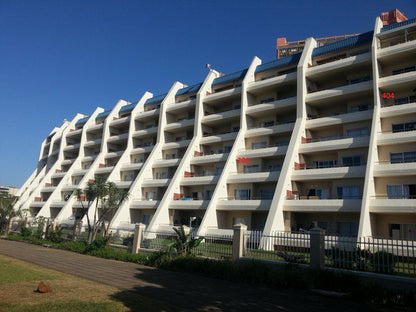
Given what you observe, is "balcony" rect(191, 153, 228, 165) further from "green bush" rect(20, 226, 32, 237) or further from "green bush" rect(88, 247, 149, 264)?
"green bush" rect(20, 226, 32, 237)

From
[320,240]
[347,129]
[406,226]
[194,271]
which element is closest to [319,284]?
[320,240]

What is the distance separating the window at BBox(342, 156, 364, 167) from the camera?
98.3 feet

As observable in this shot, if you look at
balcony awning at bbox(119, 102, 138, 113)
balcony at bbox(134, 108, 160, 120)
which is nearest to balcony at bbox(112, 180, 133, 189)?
balcony at bbox(134, 108, 160, 120)

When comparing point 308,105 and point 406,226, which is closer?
point 406,226

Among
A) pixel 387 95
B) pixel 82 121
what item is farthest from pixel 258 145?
pixel 82 121

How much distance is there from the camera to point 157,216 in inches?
1411

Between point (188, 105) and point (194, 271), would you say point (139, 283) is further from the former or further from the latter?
point (188, 105)

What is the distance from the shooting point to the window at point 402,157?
27.5m

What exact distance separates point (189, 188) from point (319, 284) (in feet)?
93.0

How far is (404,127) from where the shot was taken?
28.9 meters

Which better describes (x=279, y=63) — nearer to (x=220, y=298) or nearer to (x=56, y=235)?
(x=56, y=235)

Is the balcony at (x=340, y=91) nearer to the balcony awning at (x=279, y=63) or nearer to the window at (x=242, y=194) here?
the balcony awning at (x=279, y=63)

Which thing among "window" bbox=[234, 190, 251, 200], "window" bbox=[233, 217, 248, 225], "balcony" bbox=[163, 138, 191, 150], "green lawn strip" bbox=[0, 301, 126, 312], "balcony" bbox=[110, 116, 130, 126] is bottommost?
"green lawn strip" bbox=[0, 301, 126, 312]

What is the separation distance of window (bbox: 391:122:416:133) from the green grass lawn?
2736cm
